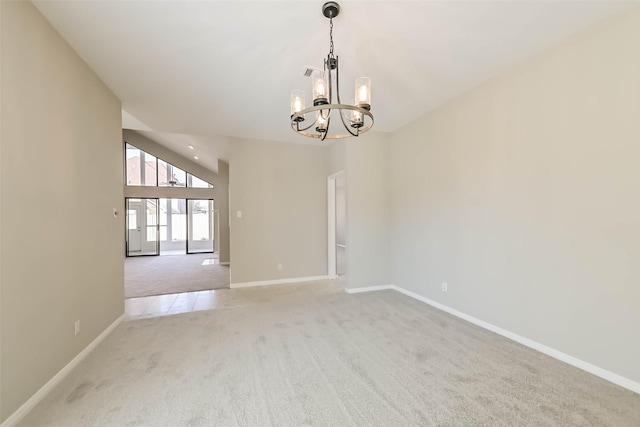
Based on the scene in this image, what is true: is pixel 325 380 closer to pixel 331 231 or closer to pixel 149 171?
pixel 331 231

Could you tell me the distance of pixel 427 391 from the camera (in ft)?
6.44

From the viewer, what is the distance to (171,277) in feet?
19.8

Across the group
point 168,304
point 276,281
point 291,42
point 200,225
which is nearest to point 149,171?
point 200,225

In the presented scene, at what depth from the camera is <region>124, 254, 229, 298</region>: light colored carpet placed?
198 inches

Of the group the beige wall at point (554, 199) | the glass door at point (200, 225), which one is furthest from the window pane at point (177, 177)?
the beige wall at point (554, 199)

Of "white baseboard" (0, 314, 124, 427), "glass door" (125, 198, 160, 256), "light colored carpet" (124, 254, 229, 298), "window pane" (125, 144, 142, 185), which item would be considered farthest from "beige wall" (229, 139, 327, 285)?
"glass door" (125, 198, 160, 256)

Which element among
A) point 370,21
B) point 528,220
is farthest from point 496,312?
point 370,21

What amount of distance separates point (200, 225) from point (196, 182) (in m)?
1.74

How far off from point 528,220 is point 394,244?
2245mm

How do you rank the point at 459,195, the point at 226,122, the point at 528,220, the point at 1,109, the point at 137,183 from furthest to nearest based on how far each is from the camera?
the point at 137,183 → the point at 226,122 → the point at 459,195 → the point at 528,220 → the point at 1,109

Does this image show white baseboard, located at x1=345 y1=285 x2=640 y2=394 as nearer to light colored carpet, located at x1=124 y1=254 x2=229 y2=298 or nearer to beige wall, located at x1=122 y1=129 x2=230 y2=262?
light colored carpet, located at x1=124 y1=254 x2=229 y2=298

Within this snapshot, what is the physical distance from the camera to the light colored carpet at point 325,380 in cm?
171

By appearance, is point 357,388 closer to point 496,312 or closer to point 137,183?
point 496,312

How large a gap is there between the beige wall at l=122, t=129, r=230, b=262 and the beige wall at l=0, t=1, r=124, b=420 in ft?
16.8
